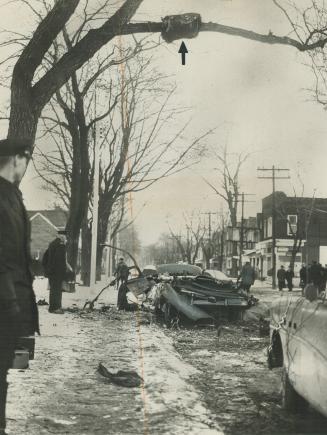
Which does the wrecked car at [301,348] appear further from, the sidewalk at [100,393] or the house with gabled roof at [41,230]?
the house with gabled roof at [41,230]

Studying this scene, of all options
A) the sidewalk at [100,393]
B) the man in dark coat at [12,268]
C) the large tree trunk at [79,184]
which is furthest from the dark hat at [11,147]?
the large tree trunk at [79,184]

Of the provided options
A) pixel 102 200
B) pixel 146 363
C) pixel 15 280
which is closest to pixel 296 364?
pixel 15 280

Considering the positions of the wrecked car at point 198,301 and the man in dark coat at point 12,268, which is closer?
the man in dark coat at point 12,268

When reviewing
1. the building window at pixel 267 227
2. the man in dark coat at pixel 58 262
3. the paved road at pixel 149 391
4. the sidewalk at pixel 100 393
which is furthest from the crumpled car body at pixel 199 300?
the building window at pixel 267 227

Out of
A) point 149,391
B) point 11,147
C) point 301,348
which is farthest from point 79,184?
point 11,147

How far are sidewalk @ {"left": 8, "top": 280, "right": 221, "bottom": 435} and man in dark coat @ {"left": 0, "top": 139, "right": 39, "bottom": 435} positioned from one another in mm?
924

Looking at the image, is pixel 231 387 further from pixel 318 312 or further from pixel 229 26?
pixel 229 26

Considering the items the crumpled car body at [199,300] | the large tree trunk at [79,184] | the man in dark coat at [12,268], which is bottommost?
the crumpled car body at [199,300]

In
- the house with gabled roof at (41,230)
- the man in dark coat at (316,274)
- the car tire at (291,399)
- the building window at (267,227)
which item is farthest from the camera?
the house with gabled roof at (41,230)

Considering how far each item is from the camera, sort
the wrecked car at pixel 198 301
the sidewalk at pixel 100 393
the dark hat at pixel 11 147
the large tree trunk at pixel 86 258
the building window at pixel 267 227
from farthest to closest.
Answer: the building window at pixel 267 227
the large tree trunk at pixel 86 258
the wrecked car at pixel 198 301
the sidewalk at pixel 100 393
the dark hat at pixel 11 147

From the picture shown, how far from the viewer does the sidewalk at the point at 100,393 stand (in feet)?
14.8

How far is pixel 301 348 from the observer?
4414mm

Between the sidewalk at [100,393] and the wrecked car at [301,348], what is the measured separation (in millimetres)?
719

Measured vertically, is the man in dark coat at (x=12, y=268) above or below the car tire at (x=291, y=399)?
above
